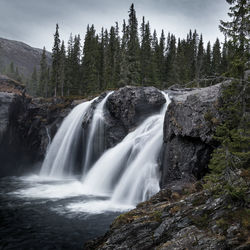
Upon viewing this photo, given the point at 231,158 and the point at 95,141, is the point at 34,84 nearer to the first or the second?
the point at 95,141

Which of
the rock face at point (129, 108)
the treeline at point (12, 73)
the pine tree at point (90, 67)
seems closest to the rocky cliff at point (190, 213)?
the rock face at point (129, 108)

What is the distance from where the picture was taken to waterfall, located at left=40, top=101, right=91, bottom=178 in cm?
2393

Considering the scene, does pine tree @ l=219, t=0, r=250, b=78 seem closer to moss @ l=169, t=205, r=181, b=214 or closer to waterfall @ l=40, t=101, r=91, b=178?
moss @ l=169, t=205, r=181, b=214

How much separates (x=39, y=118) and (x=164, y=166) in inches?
891

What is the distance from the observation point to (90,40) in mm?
53469

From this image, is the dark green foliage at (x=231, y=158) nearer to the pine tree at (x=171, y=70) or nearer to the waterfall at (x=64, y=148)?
the waterfall at (x=64, y=148)

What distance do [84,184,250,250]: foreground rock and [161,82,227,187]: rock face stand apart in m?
3.63

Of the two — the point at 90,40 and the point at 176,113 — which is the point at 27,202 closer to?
the point at 176,113

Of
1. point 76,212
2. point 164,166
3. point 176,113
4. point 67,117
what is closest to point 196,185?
point 164,166

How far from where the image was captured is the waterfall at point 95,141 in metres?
22.1

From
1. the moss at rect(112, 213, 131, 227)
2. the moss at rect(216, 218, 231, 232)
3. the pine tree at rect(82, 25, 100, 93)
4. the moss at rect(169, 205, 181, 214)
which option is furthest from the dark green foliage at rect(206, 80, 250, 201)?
the pine tree at rect(82, 25, 100, 93)

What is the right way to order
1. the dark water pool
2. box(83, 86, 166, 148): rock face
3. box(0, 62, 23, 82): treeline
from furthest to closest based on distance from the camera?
box(0, 62, 23, 82): treeline → box(83, 86, 166, 148): rock face → the dark water pool

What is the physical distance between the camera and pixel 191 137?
34.8 feet

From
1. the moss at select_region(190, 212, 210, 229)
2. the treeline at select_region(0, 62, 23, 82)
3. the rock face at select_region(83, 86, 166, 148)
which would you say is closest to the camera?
the moss at select_region(190, 212, 210, 229)
